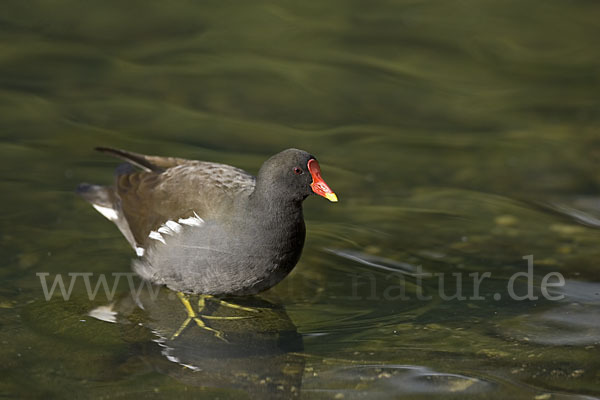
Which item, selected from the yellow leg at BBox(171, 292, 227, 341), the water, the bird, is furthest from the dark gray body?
the water

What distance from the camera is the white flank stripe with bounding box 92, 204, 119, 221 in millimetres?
5512

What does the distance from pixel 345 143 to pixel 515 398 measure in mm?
3849

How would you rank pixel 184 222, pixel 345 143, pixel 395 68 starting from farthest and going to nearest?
pixel 395 68 → pixel 345 143 → pixel 184 222

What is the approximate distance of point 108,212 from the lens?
5.54m

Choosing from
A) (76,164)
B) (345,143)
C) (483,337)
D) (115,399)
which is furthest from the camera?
(345,143)

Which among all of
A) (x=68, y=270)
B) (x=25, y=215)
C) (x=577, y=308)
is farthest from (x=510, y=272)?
(x=25, y=215)

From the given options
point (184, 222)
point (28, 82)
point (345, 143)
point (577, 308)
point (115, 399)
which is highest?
point (28, 82)

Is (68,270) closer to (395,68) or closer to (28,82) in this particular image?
(28,82)

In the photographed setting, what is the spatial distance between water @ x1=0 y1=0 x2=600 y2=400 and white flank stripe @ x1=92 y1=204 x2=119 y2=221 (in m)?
0.16

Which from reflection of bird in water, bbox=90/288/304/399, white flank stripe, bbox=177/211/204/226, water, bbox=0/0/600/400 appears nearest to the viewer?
reflection of bird in water, bbox=90/288/304/399

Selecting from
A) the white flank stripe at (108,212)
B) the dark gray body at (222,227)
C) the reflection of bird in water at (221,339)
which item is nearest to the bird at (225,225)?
the dark gray body at (222,227)

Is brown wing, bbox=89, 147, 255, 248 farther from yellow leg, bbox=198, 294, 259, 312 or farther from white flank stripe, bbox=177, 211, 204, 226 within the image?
yellow leg, bbox=198, 294, 259, 312

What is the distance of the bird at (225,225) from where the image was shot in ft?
15.4

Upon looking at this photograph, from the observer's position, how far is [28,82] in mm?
8188
